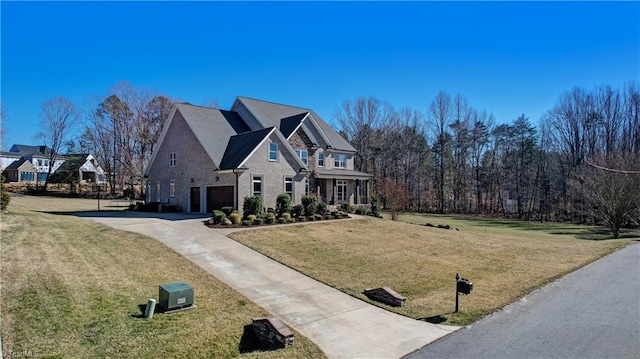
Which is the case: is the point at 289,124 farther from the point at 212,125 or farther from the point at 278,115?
the point at 212,125

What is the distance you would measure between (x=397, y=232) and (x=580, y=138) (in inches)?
1462

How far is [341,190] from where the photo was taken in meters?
32.0

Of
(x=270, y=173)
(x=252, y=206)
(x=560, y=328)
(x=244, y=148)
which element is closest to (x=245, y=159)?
(x=244, y=148)

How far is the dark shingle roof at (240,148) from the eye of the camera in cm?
2236

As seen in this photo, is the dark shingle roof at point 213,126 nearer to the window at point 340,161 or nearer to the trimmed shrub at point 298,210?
the trimmed shrub at point 298,210

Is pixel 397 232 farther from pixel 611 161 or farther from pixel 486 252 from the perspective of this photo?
pixel 611 161

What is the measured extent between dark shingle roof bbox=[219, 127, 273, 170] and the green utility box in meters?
14.3

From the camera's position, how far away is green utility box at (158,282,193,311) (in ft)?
24.6

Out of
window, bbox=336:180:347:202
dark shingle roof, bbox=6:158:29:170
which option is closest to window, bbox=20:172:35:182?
dark shingle roof, bbox=6:158:29:170

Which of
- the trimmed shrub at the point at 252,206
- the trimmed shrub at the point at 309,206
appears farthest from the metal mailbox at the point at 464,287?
the trimmed shrub at the point at 309,206

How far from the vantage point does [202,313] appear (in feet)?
24.9

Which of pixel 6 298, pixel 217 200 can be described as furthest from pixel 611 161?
pixel 6 298

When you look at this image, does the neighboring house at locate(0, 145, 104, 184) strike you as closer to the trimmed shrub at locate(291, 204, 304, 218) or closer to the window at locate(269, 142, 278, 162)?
the window at locate(269, 142, 278, 162)

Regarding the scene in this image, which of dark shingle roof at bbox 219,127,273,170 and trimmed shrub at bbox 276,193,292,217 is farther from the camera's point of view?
dark shingle roof at bbox 219,127,273,170
